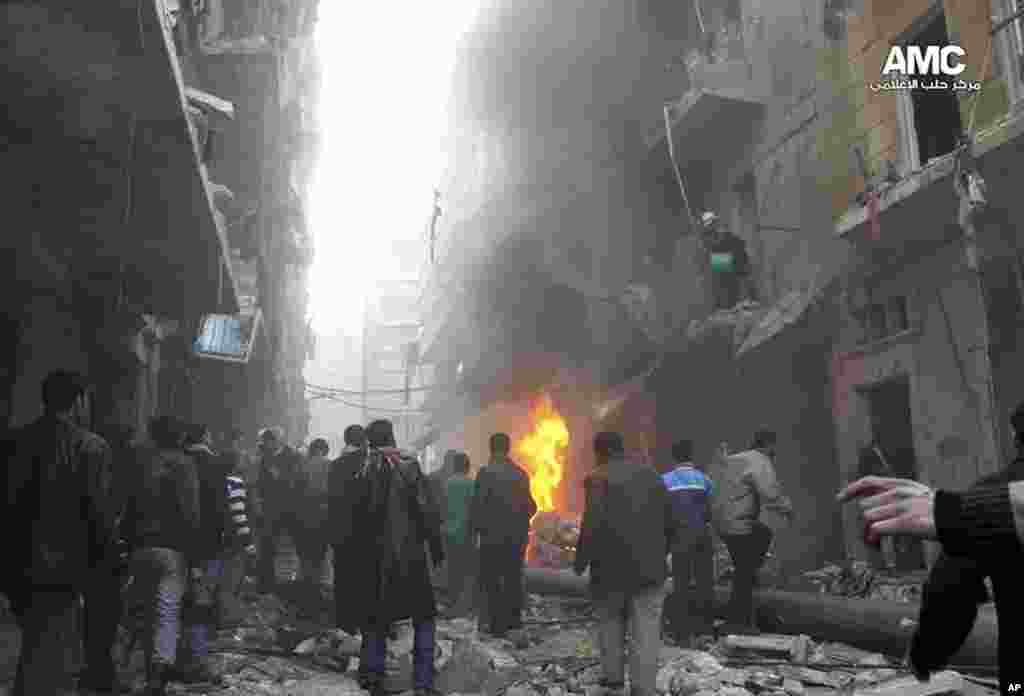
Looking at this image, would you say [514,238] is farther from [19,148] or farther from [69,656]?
[69,656]

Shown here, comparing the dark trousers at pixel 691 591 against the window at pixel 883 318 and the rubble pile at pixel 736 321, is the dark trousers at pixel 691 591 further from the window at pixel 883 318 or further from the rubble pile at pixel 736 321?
the rubble pile at pixel 736 321

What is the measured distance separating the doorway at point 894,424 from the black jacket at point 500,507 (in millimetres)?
5696

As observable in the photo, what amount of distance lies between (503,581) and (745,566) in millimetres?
2361

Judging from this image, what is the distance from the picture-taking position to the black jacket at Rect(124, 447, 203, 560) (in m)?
5.58

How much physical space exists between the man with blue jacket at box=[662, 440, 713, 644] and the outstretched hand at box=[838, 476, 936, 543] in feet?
20.2

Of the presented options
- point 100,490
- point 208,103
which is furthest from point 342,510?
point 208,103

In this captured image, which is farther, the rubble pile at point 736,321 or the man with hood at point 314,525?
the rubble pile at point 736,321

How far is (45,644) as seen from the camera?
4.19 meters

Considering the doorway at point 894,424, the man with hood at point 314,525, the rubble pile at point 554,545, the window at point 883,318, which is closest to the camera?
the man with hood at point 314,525

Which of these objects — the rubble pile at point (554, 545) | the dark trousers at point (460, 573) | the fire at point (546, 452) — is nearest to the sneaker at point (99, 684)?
the dark trousers at point (460, 573)

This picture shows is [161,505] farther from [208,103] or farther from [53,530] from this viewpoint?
[208,103]

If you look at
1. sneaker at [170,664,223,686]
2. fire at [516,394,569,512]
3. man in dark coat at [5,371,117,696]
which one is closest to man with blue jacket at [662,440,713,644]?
sneaker at [170,664,223,686]

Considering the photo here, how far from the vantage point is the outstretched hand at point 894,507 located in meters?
1.74

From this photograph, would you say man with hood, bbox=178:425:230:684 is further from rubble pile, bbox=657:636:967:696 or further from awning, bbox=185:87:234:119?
awning, bbox=185:87:234:119
